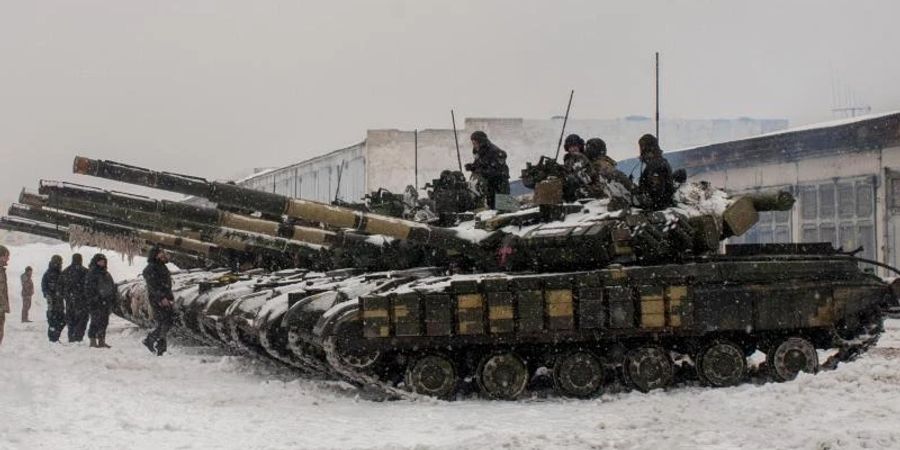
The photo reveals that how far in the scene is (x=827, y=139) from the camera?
2492 centimetres

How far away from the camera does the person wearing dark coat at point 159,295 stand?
16672 mm

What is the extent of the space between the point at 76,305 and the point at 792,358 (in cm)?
1220

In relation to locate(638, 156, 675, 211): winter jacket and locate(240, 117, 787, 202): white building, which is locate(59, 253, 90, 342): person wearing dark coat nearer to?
locate(638, 156, 675, 211): winter jacket

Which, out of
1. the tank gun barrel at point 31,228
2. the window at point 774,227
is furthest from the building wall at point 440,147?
the tank gun barrel at point 31,228

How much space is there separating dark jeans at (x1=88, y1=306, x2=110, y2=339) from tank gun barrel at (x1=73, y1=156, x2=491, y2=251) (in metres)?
6.52

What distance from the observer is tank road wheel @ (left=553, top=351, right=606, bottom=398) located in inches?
460

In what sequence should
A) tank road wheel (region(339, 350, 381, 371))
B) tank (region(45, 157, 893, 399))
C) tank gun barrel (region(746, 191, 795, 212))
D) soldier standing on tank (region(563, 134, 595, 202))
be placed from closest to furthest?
1. tank (region(45, 157, 893, 399))
2. tank road wheel (region(339, 350, 381, 371))
3. tank gun barrel (region(746, 191, 795, 212))
4. soldier standing on tank (region(563, 134, 595, 202))

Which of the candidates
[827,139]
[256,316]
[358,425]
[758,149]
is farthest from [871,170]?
[358,425]

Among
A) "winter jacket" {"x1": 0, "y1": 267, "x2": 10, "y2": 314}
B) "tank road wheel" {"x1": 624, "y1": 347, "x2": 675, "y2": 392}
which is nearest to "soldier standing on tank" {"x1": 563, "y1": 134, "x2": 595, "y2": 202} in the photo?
"tank road wheel" {"x1": 624, "y1": 347, "x2": 675, "y2": 392}

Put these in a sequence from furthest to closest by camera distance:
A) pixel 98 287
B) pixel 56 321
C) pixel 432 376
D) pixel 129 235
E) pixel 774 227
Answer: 1. pixel 774 227
2. pixel 129 235
3. pixel 56 321
4. pixel 98 287
5. pixel 432 376

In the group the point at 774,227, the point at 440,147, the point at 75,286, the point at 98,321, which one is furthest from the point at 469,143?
the point at 98,321

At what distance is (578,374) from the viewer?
1174 cm

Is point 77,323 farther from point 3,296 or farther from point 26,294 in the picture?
point 26,294

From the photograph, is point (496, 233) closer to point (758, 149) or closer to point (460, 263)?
point (460, 263)
